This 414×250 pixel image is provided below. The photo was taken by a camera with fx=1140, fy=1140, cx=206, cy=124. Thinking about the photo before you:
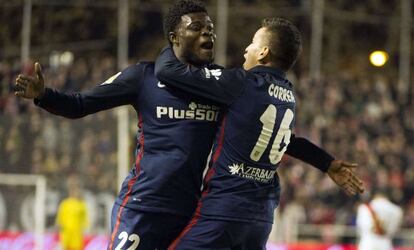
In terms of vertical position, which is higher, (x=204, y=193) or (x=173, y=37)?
(x=173, y=37)

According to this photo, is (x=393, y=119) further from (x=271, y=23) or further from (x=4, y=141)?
(x=271, y=23)

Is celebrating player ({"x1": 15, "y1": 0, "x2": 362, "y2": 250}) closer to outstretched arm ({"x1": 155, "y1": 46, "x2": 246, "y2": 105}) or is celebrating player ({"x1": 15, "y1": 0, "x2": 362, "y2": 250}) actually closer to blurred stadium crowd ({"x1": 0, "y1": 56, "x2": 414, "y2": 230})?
outstretched arm ({"x1": 155, "y1": 46, "x2": 246, "y2": 105})

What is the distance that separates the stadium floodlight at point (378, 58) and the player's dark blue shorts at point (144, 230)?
57.8ft

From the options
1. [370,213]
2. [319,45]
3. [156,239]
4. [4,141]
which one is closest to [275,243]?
[370,213]

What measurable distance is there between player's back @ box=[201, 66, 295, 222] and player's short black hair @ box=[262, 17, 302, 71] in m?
0.10

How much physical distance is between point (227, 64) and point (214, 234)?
16.6m

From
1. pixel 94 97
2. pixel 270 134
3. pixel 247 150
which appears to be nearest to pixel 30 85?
pixel 94 97

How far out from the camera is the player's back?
241 inches

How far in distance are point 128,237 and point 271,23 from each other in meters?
1.42

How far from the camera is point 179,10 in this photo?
6391mm

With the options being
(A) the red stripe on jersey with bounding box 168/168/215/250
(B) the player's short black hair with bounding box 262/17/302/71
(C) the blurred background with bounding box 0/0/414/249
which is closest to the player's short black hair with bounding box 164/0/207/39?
(B) the player's short black hair with bounding box 262/17/302/71

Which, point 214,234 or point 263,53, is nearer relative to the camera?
point 214,234

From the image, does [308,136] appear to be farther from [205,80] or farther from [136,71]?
[205,80]

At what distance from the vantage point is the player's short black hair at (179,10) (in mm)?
6355
